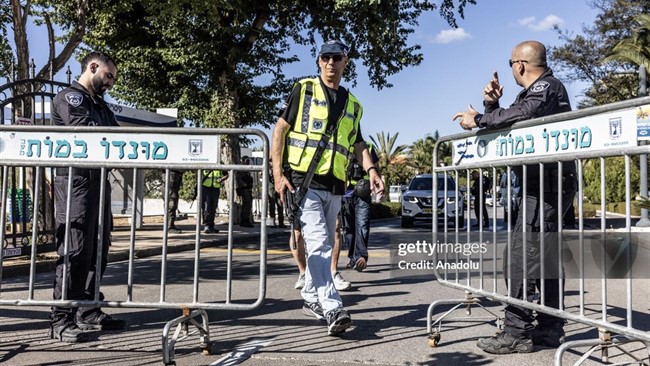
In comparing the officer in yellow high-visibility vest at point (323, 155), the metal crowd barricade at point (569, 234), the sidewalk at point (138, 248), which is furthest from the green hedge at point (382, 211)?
the officer in yellow high-visibility vest at point (323, 155)

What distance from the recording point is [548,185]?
3.94m

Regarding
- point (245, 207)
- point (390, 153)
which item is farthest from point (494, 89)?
point (390, 153)

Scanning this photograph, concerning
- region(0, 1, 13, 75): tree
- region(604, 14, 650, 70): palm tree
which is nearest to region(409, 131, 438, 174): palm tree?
region(604, 14, 650, 70): palm tree

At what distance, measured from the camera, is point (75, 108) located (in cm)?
446

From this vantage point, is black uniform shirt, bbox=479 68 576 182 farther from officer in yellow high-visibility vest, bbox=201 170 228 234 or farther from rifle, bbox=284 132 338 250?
officer in yellow high-visibility vest, bbox=201 170 228 234

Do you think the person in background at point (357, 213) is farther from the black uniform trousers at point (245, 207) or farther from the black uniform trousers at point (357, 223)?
the black uniform trousers at point (245, 207)

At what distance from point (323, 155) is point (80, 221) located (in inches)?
73.6

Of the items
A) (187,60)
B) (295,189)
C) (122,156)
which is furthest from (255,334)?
(187,60)

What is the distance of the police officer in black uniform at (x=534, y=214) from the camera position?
3910mm

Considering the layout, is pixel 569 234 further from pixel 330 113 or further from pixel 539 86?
pixel 330 113

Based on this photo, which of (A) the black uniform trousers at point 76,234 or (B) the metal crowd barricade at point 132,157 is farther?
(A) the black uniform trousers at point 76,234

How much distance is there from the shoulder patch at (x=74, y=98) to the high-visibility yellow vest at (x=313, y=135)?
5.28ft

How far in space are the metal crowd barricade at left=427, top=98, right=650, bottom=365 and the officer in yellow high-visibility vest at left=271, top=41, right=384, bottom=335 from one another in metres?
0.86

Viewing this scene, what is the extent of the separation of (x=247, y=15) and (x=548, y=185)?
1526 cm
